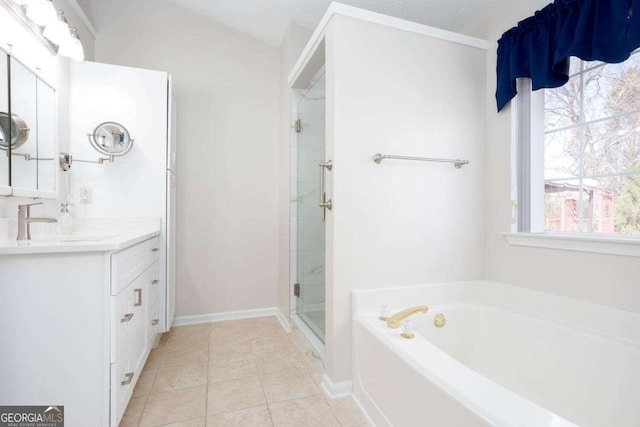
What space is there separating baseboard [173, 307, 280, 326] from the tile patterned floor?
28 centimetres

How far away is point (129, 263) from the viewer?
1.48 metres

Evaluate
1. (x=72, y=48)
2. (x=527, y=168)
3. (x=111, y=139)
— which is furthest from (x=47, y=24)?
(x=527, y=168)

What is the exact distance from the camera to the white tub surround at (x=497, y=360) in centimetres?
99

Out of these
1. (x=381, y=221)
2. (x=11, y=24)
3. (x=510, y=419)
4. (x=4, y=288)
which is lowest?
(x=510, y=419)

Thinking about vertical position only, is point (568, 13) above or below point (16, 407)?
above

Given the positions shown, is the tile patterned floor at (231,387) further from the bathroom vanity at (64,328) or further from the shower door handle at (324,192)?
the shower door handle at (324,192)

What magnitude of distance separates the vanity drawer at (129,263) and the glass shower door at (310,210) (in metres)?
1.07

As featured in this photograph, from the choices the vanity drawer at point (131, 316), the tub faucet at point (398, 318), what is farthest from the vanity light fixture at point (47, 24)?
the tub faucet at point (398, 318)

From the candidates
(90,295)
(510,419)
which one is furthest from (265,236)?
(510,419)

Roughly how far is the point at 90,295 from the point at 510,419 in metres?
1.49

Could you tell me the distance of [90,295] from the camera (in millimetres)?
1238

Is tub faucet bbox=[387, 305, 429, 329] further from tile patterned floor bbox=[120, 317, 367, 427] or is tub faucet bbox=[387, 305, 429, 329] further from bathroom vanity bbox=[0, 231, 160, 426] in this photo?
bathroom vanity bbox=[0, 231, 160, 426]

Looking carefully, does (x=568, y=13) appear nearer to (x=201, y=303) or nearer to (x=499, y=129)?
(x=499, y=129)

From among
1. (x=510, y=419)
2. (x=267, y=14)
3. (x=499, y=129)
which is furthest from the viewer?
(x=267, y=14)
